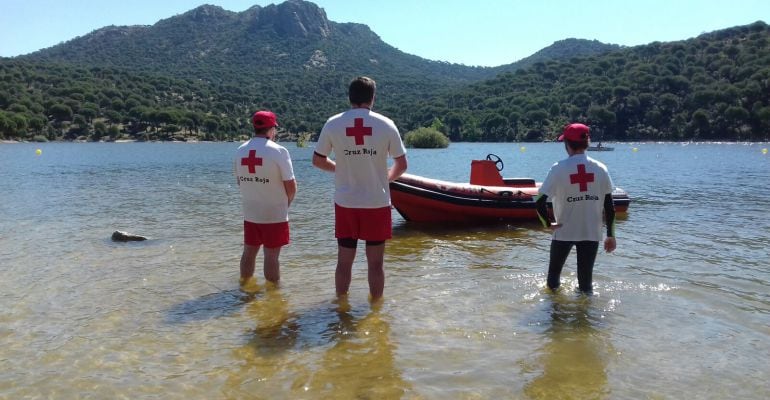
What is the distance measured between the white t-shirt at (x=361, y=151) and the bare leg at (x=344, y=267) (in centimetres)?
52

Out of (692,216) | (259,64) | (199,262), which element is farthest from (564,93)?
(199,262)

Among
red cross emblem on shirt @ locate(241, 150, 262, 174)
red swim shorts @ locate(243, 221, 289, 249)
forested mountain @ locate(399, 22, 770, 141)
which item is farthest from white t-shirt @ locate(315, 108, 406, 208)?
forested mountain @ locate(399, 22, 770, 141)

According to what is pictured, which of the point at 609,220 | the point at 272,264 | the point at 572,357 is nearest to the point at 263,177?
the point at 272,264

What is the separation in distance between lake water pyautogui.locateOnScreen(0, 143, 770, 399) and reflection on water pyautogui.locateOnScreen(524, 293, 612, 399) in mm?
20

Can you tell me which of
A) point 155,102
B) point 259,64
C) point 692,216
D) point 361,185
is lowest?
point 692,216

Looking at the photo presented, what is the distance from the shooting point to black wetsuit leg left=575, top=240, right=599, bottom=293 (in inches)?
218

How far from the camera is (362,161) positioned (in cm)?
490

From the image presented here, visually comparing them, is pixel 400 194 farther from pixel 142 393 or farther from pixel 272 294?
pixel 142 393

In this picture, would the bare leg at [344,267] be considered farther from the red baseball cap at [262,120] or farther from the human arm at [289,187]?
the red baseball cap at [262,120]

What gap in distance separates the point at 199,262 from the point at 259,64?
171m

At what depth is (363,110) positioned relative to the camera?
4.90 meters

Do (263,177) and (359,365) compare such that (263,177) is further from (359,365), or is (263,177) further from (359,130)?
(359,365)

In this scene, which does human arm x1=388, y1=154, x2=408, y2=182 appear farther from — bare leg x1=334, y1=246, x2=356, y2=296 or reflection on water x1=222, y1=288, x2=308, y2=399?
reflection on water x1=222, y1=288, x2=308, y2=399

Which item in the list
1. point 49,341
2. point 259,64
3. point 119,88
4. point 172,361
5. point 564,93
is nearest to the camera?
point 172,361
